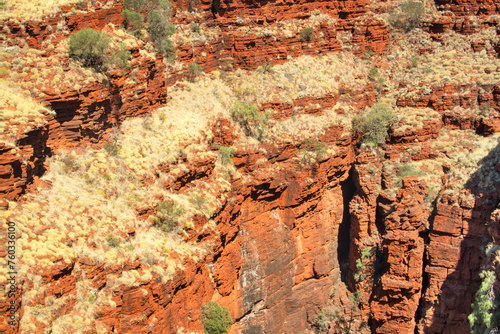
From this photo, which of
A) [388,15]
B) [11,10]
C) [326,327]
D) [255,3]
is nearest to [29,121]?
[11,10]

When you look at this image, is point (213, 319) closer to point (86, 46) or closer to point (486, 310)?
point (486, 310)

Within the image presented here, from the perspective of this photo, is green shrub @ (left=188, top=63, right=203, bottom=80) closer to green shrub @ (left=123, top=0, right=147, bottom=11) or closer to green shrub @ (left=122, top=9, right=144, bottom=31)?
green shrub @ (left=122, top=9, right=144, bottom=31)

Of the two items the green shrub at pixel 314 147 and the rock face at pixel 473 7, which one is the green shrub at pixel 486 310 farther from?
the rock face at pixel 473 7

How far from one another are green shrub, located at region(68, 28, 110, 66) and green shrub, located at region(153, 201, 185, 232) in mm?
7930

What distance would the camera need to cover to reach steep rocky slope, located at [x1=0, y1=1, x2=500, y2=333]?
23.1 meters

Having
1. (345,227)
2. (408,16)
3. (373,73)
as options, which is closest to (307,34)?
(373,73)

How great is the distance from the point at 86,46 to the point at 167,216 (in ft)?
30.3

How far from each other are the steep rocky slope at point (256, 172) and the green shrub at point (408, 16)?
2.55 ft

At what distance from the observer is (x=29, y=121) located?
23.4 m

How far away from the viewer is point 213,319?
94.0 ft

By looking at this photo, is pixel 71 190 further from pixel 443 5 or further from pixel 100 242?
pixel 443 5

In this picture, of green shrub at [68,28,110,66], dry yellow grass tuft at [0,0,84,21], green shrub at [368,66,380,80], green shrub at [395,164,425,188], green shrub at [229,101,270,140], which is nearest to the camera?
dry yellow grass tuft at [0,0,84,21]

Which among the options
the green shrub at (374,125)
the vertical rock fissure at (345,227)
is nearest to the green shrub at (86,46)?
the green shrub at (374,125)

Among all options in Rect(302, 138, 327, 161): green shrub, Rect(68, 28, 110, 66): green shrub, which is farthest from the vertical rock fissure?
Rect(68, 28, 110, 66): green shrub
